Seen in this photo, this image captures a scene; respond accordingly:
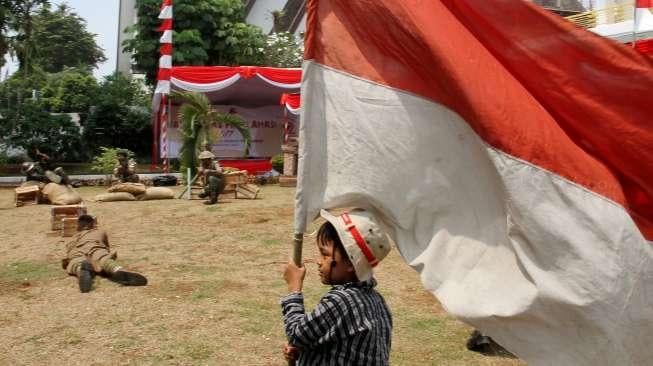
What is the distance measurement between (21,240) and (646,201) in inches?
357

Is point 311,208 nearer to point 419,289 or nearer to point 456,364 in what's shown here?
point 456,364

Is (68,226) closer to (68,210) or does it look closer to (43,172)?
(68,210)

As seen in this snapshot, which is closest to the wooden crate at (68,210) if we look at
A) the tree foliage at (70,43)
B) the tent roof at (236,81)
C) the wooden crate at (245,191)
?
the wooden crate at (245,191)

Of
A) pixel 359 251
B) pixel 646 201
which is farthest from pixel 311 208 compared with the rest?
pixel 646 201

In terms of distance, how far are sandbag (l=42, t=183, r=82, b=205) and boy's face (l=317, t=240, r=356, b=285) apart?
11.0m

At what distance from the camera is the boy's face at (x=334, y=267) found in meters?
2.24

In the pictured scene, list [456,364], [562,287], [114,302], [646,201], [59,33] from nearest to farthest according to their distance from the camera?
[562,287]
[646,201]
[456,364]
[114,302]
[59,33]

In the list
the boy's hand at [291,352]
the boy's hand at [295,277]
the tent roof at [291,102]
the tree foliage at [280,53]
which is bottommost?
the boy's hand at [291,352]

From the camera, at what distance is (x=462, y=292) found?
2.30 m

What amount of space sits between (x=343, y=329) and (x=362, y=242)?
0.29 meters

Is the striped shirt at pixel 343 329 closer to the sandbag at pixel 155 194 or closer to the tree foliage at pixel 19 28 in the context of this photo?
the sandbag at pixel 155 194

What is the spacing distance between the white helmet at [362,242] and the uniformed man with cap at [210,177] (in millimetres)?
11029

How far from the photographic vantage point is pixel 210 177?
43.1 feet

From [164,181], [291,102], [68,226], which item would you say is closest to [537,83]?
[68,226]
